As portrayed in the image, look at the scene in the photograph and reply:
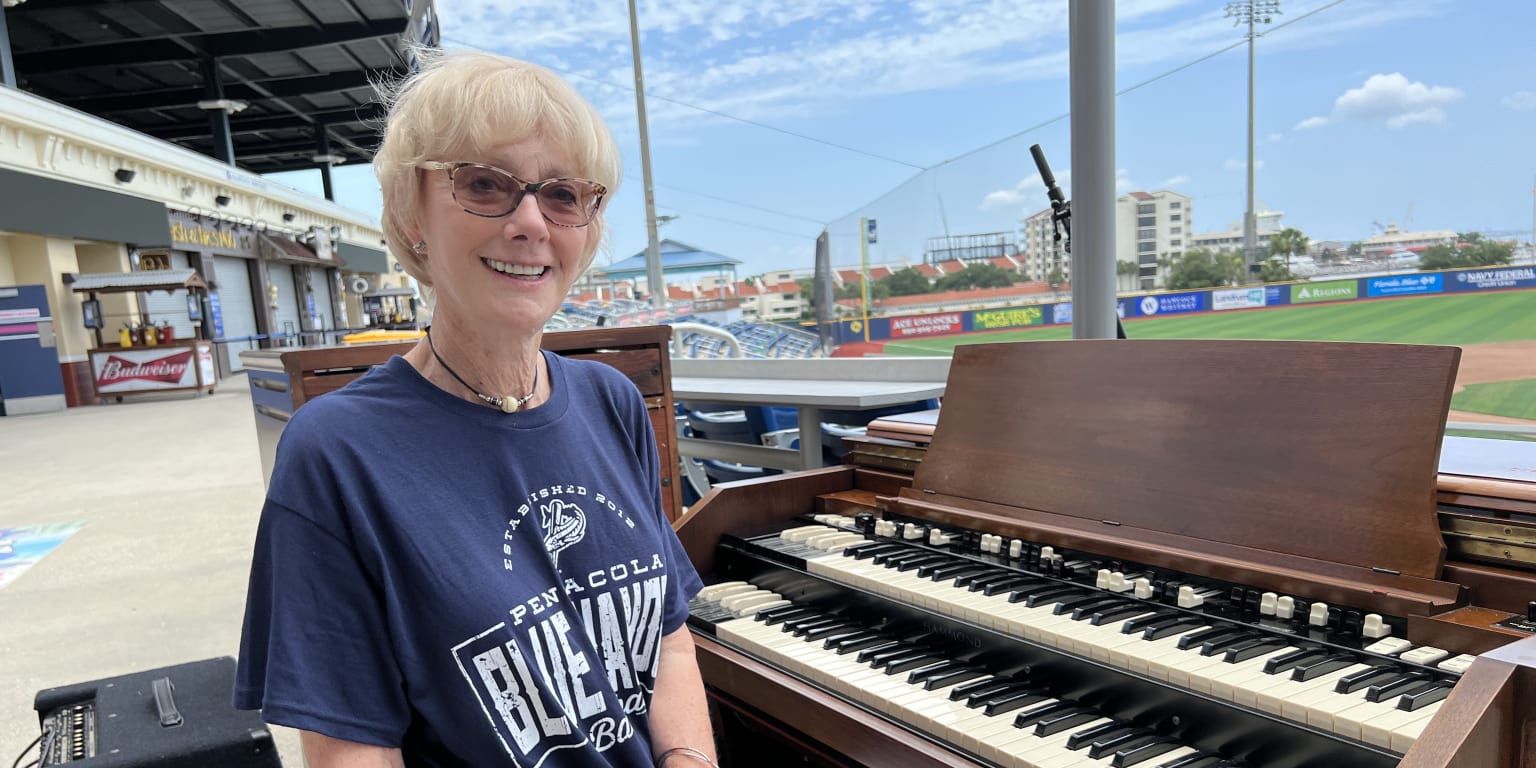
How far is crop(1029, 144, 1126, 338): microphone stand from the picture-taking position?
9.57 ft

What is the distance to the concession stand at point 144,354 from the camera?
15.7 meters

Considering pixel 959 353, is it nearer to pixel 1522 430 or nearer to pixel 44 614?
pixel 1522 430

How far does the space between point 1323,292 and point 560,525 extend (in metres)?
4.33

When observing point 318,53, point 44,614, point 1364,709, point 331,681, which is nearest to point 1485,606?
point 1364,709

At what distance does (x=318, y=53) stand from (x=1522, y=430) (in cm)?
3001

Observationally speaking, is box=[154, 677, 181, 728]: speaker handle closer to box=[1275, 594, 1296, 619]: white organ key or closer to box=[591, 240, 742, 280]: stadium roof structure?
box=[1275, 594, 1296, 619]: white organ key

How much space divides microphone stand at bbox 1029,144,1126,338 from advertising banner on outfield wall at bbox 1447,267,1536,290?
1.01 meters

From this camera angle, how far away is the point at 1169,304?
5.05 metres

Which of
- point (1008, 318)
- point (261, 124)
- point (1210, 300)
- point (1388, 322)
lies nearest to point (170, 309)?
point (1008, 318)

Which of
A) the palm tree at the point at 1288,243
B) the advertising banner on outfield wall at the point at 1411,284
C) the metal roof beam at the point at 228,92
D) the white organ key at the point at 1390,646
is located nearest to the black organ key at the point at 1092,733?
the white organ key at the point at 1390,646

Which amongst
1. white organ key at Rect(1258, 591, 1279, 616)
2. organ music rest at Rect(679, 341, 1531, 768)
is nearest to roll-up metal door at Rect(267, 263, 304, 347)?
organ music rest at Rect(679, 341, 1531, 768)

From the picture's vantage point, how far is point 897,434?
2.36 metres

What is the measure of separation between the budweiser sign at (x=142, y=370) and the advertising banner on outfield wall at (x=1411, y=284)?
Answer: 18.0 metres

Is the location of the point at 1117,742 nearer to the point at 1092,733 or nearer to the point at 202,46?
the point at 1092,733
